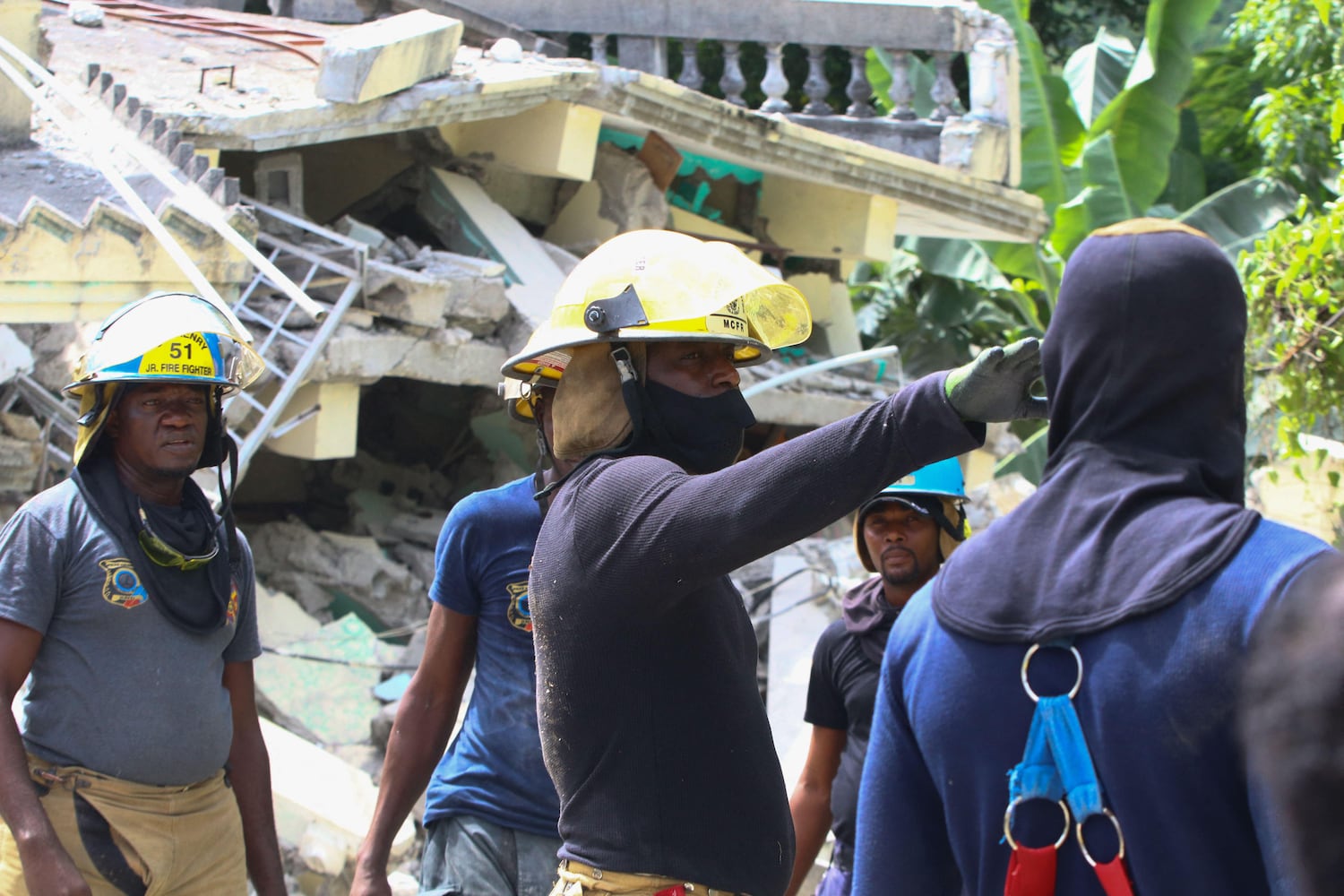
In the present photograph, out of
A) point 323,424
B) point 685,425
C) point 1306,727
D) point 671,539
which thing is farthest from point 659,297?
point 323,424

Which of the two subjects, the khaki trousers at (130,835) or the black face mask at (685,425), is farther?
the khaki trousers at (130,835)

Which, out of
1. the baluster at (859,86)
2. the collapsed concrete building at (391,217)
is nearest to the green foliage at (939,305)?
the collapsed concrete building at (391,217)

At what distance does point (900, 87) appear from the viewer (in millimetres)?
10844

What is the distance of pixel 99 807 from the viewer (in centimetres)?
340

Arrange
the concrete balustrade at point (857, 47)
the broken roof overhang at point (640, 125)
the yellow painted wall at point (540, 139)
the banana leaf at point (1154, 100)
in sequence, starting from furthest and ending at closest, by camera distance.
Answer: the banana leaf at point (1154, 100)
the concrete balustrade at point (857, 47)
the yellow painted wall at point (540, 139)
the broken roof overhang at point (640, 125)

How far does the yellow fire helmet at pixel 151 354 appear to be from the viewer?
3574 millimetres

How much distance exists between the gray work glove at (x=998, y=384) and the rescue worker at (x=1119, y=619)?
5 centimetres

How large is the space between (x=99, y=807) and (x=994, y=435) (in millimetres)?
8402

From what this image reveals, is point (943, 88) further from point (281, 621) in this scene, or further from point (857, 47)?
point (281, 621)

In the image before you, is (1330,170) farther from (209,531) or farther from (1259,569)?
(1259,569)

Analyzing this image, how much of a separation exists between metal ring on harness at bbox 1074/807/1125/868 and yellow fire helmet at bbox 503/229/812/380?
3.43 ft

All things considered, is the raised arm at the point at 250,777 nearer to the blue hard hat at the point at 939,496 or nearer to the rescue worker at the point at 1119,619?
the blue hard hat at the point at 939,496

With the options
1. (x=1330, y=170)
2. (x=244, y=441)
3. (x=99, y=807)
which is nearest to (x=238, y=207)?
(x=244, y=441)

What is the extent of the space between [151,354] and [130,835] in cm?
114
